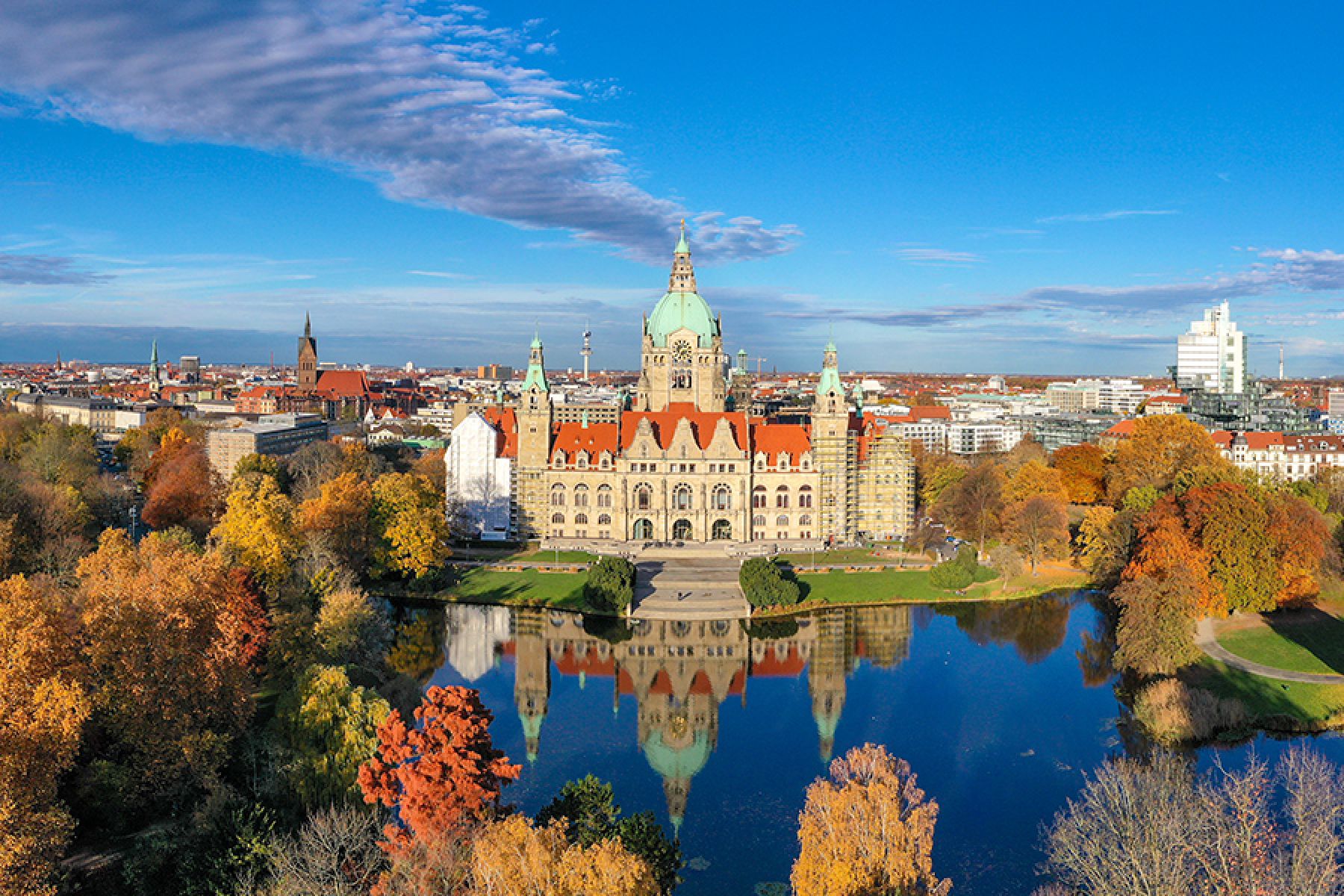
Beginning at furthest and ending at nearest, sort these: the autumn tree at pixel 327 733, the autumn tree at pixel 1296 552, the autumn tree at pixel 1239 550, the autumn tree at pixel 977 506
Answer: the autumn tree at pixel 977 506 → the autumn tree at pixel 1296 552 → the autumn tree at pixel 1239 550 → the autumn tree at pixel 327 733

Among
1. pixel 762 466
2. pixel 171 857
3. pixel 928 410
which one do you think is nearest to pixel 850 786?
pixel 171 857

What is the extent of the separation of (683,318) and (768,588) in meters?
37.7

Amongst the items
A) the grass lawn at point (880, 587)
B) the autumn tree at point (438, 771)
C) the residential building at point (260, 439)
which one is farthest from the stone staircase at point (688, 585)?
the residential building at point (260, 439)

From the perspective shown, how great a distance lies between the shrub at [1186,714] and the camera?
4128cm

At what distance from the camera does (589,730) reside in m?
43.1

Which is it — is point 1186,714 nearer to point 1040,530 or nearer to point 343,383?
point 1040,530

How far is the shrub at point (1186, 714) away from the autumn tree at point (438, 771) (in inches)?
1084

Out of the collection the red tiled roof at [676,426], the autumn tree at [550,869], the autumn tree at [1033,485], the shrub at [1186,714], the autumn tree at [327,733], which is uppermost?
the red tiled roof at [676,426]

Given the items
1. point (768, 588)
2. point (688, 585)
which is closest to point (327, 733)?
point (768, 588)

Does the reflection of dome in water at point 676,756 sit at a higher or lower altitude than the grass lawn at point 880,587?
lower

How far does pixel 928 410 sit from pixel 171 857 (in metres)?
147

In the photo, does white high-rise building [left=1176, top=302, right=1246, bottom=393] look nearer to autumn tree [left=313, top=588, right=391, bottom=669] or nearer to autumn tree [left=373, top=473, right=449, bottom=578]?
autumn tree [left=373, top=473, right=449, bottom=578]

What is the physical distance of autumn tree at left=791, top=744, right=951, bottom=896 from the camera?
22500 mm

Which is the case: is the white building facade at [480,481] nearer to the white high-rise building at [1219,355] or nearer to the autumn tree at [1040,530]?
the autumn tree at [1040,530]
